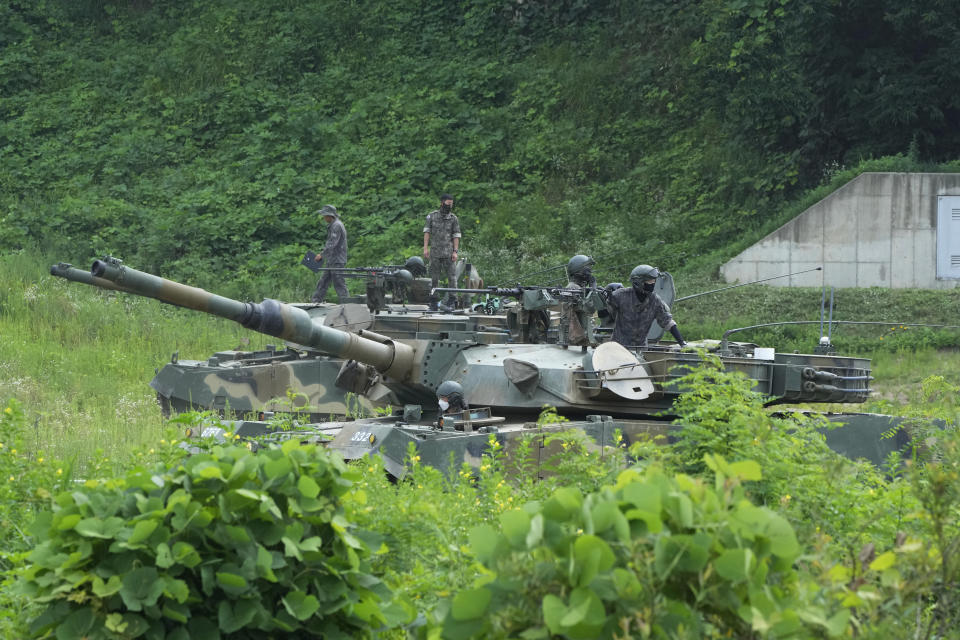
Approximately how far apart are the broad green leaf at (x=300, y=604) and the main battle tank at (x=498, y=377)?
162 inches

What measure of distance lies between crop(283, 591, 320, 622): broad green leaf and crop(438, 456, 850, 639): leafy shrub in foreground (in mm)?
1051

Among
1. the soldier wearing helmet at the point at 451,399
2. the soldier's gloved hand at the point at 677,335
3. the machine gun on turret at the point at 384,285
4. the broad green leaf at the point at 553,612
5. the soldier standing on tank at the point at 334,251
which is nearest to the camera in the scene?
the broad green leaf at the point at 553,612

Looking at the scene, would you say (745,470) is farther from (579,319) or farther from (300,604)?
(579,319)

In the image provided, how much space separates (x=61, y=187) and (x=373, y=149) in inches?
259

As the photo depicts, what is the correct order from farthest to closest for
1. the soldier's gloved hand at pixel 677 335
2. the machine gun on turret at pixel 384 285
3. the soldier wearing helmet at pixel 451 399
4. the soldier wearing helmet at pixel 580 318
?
the machine gun on turret at pixel 384 285
the soldier wearing helmet at pixel 580 318
the soldier's gloved hand at pixel 677 335
the soldier wearing helmet at pixel 451 399

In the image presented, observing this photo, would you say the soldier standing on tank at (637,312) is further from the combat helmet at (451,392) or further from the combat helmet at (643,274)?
the combat helmet at (451,392)

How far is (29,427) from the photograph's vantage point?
A: 14164 millimetres

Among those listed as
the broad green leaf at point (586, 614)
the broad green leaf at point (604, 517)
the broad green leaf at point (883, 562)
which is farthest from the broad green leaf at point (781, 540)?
the broad green leaf at point (586, 614)

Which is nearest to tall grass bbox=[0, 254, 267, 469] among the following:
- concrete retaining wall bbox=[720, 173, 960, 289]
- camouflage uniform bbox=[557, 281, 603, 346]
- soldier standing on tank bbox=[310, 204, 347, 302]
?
soldier standing on tank bbox=[310, 204, 347, 302]

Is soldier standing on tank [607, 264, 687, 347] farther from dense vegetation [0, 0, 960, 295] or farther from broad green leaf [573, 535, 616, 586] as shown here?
dense vegetation [0, 0, 960, 295]

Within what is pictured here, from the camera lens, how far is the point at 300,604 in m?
5.45

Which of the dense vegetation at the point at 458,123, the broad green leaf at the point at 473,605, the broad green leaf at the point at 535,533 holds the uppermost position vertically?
the dense vegetation at the point at 458,123

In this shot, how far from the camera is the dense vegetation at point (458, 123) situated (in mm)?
23312

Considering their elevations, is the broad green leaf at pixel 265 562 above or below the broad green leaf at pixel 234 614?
above
